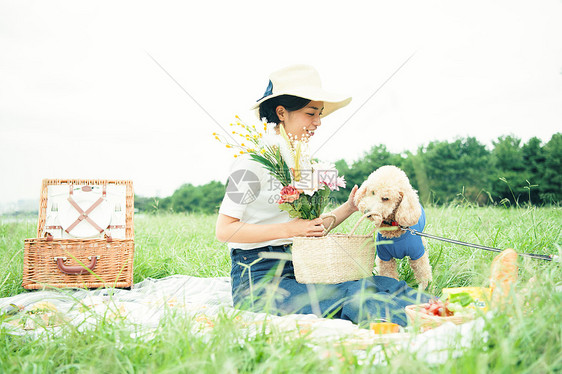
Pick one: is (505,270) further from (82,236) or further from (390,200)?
(82,236)

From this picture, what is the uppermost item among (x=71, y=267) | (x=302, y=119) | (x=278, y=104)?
(x=278, y=104)

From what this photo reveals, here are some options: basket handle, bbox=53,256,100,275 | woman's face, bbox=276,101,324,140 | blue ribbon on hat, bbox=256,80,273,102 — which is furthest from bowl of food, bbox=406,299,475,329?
basket handle, bbox=53,256,100,275

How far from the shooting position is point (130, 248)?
385cm

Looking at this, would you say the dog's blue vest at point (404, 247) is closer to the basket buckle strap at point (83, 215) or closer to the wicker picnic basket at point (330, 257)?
the wicker picnic basket at point (330, 257)

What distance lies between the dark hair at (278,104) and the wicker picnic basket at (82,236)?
182cm

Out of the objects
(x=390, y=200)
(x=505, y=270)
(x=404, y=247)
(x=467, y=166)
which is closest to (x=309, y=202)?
(x=390, y=200)

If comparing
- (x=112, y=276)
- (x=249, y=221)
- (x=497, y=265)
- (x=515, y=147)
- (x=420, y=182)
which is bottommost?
(x=112, y=276)

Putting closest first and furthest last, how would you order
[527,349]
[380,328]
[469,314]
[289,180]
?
[527,349]
[469,314]
[380,328]
[289,180]

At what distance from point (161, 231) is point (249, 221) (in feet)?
10.9

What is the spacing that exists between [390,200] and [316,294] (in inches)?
26.5

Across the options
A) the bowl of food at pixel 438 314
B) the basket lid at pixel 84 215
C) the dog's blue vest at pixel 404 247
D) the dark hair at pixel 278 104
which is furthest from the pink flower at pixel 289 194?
the basket lid at pixel 84 215

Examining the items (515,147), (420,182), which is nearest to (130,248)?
(420,182)

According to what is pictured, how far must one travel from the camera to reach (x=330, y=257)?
2.41 m

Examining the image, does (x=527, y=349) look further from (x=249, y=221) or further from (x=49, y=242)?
(x=49, y=242)
